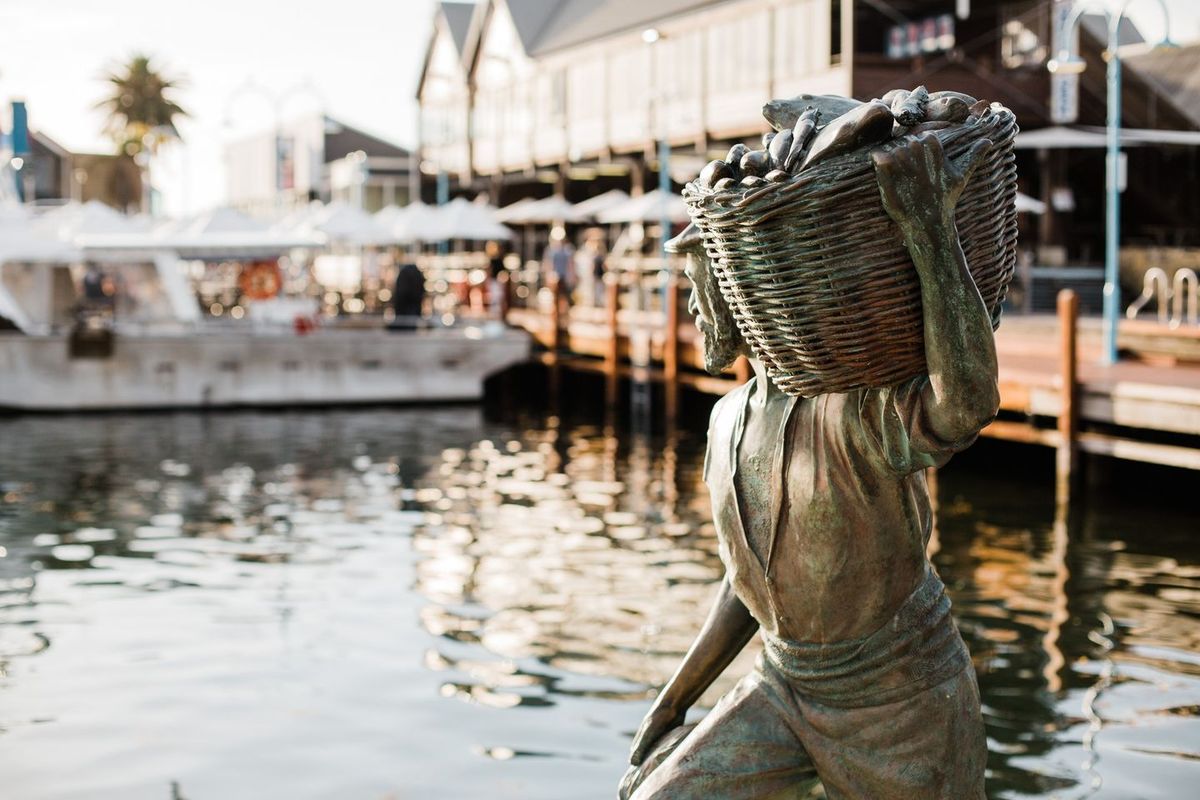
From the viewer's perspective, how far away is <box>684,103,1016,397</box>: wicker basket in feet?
9.46

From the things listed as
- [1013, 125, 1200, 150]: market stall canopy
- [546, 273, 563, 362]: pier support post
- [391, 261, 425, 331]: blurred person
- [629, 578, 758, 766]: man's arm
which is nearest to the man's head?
→ [629, 578, 758, 766]: man's arm

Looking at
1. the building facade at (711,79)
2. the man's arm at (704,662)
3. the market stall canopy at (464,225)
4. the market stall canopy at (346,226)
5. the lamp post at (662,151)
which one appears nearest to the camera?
the man's arm at (704,662)

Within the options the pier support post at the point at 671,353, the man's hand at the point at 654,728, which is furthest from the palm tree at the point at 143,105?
the man's hand at the point at 654,728

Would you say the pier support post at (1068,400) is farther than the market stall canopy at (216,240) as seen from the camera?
No

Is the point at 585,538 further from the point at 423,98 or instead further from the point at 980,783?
the point at 423,98

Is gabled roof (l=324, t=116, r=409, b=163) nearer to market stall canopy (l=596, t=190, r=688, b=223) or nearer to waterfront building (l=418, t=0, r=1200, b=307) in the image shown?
waterfront building (l=418, t=0, r=1200, b=307)

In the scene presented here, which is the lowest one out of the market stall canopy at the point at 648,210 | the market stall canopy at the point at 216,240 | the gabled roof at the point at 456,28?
the market stall canopy at the point at 216,240

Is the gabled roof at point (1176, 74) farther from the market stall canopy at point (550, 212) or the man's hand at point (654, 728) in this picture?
the man's hand at point (654, 728)

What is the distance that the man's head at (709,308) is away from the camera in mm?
3440

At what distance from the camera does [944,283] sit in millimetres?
2830

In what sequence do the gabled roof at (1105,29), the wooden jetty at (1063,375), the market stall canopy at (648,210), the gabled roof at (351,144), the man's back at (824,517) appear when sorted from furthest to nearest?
1. the gabled roof at (351,144)
2. the market stall canopy at (648,210)
3. the gabled roof at (1105,29)
4. the wooden jetty at (1063,375)
5. the man's back at (824,517)

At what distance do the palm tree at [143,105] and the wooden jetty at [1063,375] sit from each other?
68825 mm

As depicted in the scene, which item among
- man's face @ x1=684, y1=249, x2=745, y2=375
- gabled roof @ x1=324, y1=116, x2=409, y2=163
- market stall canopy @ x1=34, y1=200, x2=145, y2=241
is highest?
gabled roof @ x1=324, y1=116, x2=409, y2=163

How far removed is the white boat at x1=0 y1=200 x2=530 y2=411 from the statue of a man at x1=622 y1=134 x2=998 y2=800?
25.1 m
